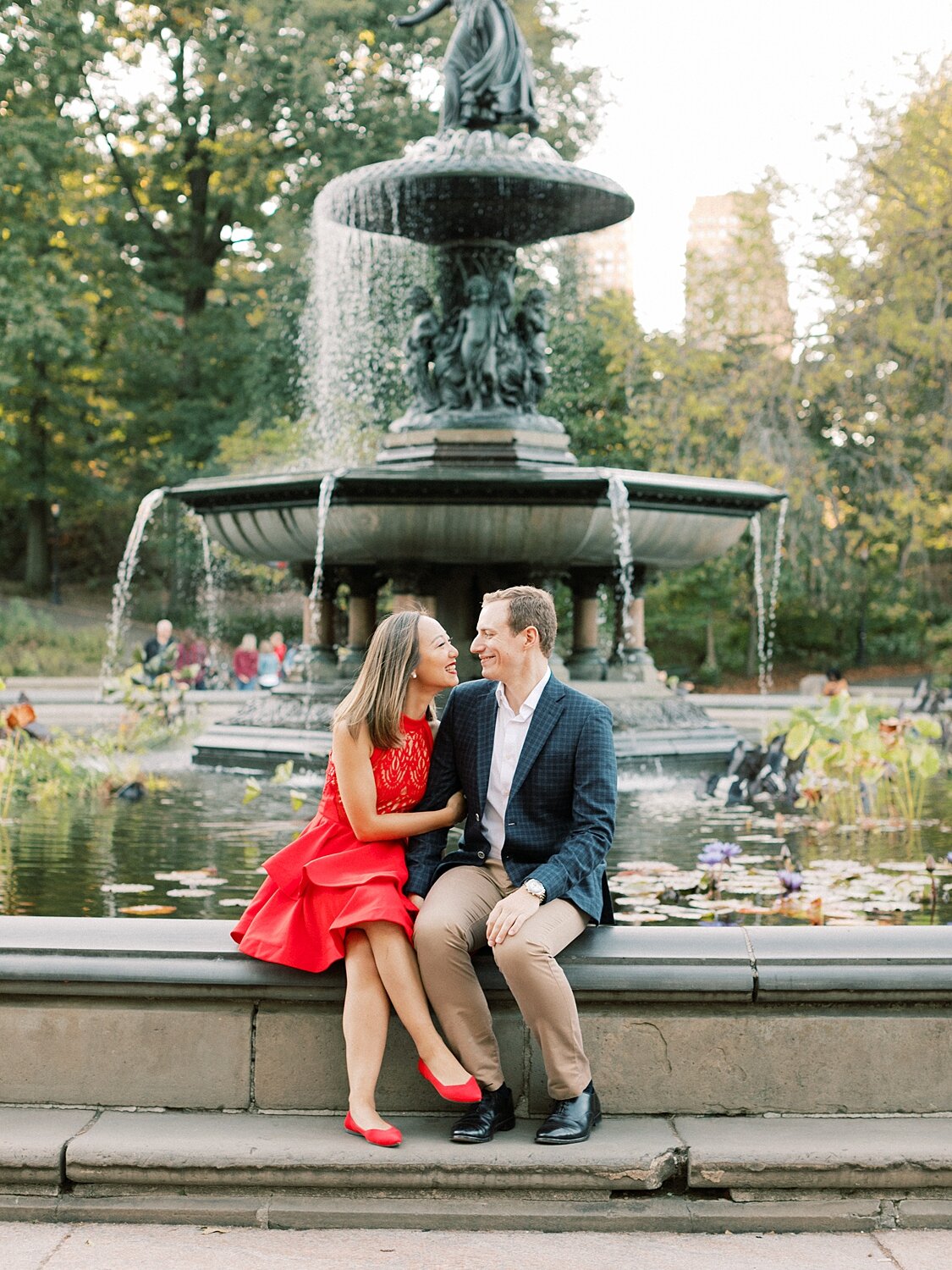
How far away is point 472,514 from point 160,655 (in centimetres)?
405

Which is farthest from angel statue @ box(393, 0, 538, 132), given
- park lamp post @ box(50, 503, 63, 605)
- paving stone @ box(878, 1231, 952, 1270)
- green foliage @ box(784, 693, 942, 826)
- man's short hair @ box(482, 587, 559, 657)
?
park lamp post @ box(50, 503, 63, 605)

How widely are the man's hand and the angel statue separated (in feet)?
29.1

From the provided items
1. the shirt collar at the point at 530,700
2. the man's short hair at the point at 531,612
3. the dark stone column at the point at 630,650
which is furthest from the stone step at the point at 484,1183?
the dark stone column at the point at 630,650

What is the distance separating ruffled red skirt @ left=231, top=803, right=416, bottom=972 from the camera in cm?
382

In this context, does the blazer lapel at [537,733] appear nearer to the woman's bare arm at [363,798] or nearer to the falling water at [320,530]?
the woman's bare arm at [363,798]

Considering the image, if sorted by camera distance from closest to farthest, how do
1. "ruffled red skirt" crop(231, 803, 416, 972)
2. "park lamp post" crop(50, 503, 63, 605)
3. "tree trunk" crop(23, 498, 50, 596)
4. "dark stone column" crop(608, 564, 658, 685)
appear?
"ruffled red skirt" crop(231, 803, 416, 972) → "dark stone column" crop(608, 564, 658, 685) → "park lamp post" crop(50, 503, 63, 605) → "tree trunk" crop(23, 498, 50, 596)

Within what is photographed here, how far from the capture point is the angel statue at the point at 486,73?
38.1ft

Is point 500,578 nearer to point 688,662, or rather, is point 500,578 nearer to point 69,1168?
point 69,1168

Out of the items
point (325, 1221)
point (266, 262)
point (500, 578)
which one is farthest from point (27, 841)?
point (266, 262)

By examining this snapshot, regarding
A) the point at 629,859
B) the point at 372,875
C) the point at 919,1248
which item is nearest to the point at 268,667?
the point at 629,859

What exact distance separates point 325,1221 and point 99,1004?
770 millimetres

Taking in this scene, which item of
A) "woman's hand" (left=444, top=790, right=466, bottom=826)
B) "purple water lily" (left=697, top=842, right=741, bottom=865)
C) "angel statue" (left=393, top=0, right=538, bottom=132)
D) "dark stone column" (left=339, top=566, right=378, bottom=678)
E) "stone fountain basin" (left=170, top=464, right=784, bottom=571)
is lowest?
"purple water lily" (left=697, top=842, right=741, bottom=865)

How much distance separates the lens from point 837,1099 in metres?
3.83

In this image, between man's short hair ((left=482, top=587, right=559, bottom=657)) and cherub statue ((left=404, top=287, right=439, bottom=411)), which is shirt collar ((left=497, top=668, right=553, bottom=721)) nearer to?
man's short hair ((left=482, top=587, right=559, bottom=657))
